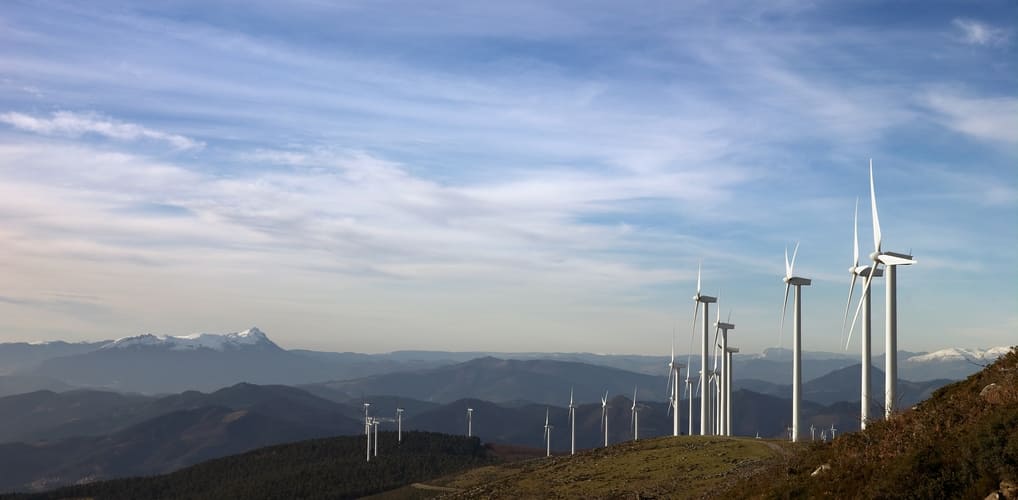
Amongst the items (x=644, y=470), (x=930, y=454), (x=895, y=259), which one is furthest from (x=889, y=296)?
(x=644, y=470)

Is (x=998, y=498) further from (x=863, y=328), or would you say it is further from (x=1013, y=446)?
(x=863, y=328)

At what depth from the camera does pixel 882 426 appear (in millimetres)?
49250

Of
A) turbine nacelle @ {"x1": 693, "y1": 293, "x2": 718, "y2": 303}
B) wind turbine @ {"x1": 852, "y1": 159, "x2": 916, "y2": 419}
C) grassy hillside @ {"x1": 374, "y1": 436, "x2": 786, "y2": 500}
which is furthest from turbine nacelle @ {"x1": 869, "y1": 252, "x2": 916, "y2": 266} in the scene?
turbine nacelle @ {"x1": 693, "y1": 293, "x2": 718, "y2": 303}

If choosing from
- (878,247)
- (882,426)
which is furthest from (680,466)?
(882,426)

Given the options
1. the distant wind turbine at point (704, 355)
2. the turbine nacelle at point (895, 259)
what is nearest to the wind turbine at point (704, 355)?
the distant wind turbine at point (704, 355)

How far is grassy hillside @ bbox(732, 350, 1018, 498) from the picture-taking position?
3775 centimetres

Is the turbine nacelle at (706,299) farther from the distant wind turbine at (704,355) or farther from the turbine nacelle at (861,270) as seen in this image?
the turbine nacelle at (861,270)

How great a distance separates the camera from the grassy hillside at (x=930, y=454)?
37.8 m

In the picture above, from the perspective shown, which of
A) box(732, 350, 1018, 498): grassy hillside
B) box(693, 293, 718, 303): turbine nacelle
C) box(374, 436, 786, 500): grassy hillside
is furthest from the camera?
box(693, 293, 718, 303): turbine nacelle

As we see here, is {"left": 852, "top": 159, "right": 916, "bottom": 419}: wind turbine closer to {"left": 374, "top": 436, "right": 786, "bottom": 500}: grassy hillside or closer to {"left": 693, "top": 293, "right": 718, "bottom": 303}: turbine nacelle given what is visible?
{"left": 374, "top": 436, "right": 786, "bottom": 500}: grassy hillside

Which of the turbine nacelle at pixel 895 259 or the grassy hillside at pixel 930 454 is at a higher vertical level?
the turbine nacelle at pixel 895 259

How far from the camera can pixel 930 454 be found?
4091 cm

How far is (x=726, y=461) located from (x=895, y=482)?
71.8m

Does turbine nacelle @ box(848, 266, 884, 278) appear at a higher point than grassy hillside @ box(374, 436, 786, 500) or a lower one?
higher
